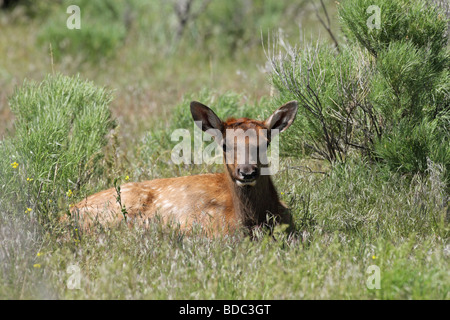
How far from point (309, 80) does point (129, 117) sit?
4.36m

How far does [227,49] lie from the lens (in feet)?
47.5

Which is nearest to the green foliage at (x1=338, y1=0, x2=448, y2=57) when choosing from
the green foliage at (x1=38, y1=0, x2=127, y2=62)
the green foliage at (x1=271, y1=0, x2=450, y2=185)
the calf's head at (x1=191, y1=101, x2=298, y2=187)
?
the green foliage at (x1=271, y1=0, x2=450, y2=185)

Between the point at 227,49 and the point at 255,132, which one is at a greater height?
the point at 227,49

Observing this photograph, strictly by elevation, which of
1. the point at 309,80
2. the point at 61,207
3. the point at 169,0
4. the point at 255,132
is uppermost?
the point at 169,0

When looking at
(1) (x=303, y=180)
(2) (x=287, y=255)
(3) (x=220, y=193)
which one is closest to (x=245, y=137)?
(3) (x=220, y=193)

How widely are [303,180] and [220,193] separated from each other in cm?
98

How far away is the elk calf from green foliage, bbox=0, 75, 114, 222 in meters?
0.36

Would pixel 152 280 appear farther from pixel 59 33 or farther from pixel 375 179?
pixel 59 33

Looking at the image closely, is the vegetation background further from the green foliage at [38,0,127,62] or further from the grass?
the green foliage at [38,0,127,62]

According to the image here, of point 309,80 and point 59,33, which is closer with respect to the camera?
point 309,80
